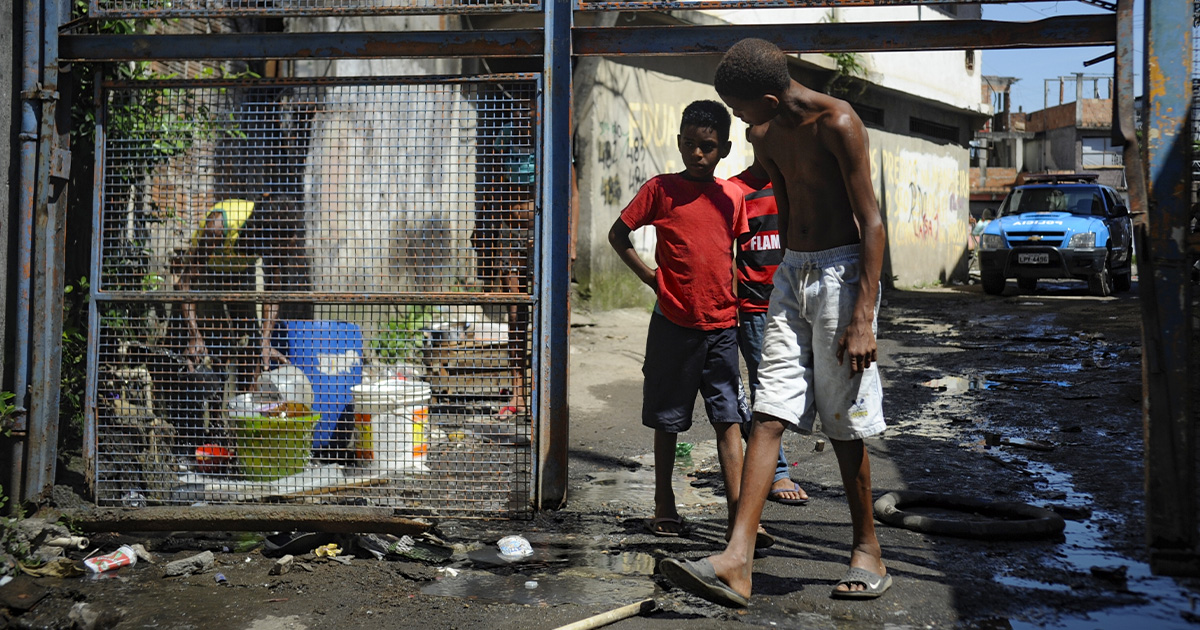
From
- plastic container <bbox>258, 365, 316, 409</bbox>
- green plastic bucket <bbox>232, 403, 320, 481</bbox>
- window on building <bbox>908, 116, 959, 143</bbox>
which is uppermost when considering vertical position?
window on building <bbox>908, 116, 959, 143</bbox>

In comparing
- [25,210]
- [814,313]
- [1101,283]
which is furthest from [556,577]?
[1101,283]

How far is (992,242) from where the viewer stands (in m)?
15.2

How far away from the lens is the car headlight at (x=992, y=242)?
15.0 meters

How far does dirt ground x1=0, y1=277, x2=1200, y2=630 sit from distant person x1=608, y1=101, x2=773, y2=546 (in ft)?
1.57

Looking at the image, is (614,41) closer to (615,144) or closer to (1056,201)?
(615,144)

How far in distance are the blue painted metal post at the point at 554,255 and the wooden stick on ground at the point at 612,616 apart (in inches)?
45.2

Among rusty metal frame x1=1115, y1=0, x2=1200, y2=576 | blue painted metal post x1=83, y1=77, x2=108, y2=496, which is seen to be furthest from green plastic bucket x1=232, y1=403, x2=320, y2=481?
rusty metal frame x1=1115, y1=0, x2=1200, y2=576

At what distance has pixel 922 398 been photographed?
7.36 metres

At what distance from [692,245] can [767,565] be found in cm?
129

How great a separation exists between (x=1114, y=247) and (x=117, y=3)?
14.9 metres

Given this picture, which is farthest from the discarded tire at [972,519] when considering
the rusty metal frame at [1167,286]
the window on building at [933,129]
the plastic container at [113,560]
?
the window on building at [933,129]

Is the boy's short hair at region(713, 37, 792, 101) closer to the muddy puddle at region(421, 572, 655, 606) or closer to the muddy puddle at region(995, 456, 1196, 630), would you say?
the muddy puddle at region(421, 572, 655, 606)

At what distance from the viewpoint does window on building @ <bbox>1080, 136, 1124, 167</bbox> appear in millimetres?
43438

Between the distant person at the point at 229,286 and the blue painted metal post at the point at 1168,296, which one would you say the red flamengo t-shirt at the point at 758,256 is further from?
the distant person at the point at 229,286
